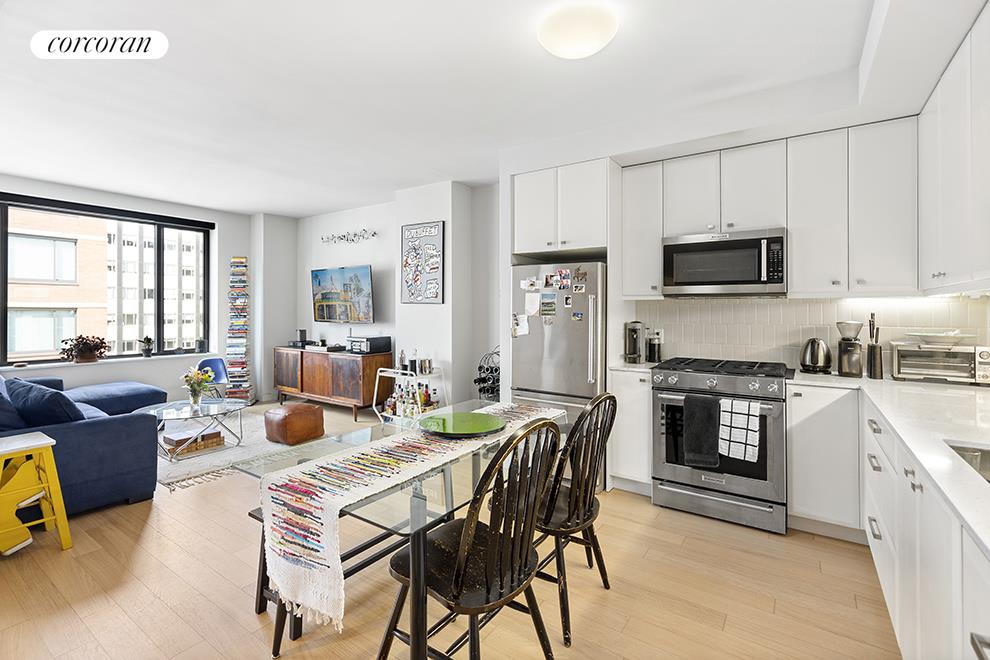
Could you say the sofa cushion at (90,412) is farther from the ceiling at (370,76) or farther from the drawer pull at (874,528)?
the drawer pull at (874,528)

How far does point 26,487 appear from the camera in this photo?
8.48ft

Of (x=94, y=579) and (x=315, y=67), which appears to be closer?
(x=94, y=579)

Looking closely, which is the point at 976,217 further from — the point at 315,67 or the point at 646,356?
the point at 315,67

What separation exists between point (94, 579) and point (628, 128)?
3.96m

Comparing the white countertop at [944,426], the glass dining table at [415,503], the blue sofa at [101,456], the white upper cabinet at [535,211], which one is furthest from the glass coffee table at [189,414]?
the white countertop at [944,426]

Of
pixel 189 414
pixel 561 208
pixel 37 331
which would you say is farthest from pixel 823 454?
pixel 37 331

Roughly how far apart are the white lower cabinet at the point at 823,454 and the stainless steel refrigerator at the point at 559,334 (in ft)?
3.88

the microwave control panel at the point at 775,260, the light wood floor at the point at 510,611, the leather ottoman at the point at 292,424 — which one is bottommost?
the light wood floor at the point at 510,611

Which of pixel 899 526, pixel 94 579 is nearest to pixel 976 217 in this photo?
pixel 899 526

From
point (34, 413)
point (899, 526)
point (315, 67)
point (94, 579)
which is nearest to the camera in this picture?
point (899, 526)

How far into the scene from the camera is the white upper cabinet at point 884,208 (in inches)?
105

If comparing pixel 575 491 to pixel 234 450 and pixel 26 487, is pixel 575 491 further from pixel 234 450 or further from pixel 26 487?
pixel 234 450

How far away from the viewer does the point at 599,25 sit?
2.03 m

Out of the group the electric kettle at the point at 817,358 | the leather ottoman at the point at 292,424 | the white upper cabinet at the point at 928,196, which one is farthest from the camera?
the leather ottoman at the point at 292,424
